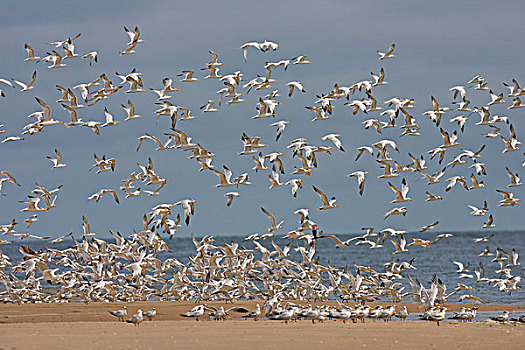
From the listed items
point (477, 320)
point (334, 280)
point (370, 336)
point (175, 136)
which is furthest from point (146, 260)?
point (370, 336)

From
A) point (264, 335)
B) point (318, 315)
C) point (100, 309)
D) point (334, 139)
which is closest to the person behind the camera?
point (264, 335)

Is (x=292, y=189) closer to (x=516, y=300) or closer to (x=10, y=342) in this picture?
(x=516, y=300)

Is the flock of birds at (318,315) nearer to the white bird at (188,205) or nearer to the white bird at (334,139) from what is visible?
the white bird at (188,205)

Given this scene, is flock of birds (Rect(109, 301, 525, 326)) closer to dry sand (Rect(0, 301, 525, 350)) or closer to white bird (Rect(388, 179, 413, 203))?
Result: dry sand (Rect(0, 301, 525, 350))

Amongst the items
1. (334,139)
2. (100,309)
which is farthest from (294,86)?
(100,309)

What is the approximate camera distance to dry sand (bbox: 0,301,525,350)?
67.9ft

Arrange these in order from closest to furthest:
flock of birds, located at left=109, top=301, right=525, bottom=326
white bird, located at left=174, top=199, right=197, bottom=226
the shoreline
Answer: flock of birds, located at left=109, top=301, right=525, bottom=326
the shoreline
white bird, located at left=174, top=199, right=197, bottom=226

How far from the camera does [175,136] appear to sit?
1486 inches

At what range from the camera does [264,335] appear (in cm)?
2262

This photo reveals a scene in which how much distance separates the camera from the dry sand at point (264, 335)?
20.7m

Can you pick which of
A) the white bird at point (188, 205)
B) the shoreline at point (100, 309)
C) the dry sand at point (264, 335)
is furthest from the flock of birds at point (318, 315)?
the white bird at point (188, 205)

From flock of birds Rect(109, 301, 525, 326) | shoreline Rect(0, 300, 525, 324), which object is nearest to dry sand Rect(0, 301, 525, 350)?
flock of birds Rect(109, 301, 525, 326)

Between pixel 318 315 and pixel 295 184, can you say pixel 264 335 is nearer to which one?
pixel 318 315

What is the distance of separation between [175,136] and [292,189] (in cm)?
489
